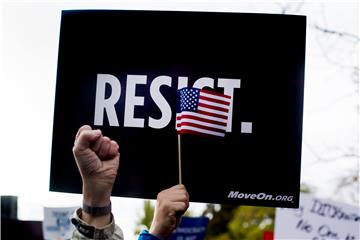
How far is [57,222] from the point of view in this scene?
16156 mm

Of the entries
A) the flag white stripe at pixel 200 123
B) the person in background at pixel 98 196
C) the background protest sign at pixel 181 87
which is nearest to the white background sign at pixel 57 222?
the background protest sign at pixel 181 87

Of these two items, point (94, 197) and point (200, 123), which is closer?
point (94, 197)

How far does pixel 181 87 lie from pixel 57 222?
39.7ft

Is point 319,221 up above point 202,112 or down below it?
below

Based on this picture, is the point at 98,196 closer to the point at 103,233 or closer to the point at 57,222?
the point at 103,233

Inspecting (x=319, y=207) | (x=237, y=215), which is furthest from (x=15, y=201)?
(x=237, y=215)

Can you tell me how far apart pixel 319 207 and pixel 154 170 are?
7.01 metres

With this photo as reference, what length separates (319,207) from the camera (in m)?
→ 11.1

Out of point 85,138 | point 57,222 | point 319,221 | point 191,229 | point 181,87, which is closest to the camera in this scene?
point 85,138

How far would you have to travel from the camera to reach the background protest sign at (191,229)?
16125 mm

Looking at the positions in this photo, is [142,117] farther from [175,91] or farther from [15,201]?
[15,201]

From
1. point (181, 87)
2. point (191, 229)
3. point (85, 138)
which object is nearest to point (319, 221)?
point (191, 229)

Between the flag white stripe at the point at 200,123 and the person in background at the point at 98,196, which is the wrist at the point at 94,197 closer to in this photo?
the person in background at the point at 98,196

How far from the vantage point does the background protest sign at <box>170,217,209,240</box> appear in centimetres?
1612
